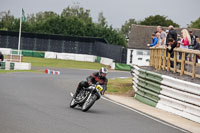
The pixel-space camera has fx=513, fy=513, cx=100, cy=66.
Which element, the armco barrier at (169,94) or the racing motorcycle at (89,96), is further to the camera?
the armco barrier at (169,94)

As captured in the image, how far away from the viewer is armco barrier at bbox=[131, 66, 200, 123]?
1451 cm

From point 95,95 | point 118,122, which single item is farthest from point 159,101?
point 118,122

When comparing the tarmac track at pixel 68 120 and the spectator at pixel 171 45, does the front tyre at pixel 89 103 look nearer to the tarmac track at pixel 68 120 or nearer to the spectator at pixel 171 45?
the tarmac track at pixel 68 120

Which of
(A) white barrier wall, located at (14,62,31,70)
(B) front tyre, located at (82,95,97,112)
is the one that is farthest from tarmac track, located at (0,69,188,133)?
(A) white barrier wall, located at (14,62,31,70)

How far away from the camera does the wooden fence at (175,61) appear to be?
1642 cm

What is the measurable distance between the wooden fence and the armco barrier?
2.09 feet

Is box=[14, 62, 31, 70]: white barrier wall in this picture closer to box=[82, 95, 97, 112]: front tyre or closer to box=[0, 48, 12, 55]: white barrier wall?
box=[0, 48, 12, 55]: white barrier wall

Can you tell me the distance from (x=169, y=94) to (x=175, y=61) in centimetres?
170

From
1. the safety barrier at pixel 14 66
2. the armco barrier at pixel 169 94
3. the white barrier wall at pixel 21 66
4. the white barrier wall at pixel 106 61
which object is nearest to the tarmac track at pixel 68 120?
the armco barrier at pixel 169 94

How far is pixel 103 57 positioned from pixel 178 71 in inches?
1841

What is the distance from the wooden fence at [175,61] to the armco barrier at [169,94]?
64 centimetres

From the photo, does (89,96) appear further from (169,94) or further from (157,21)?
(157,21)

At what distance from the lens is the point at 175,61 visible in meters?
17.7

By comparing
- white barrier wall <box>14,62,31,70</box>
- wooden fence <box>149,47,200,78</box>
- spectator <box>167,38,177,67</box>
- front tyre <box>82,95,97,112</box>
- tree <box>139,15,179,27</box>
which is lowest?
white barrier wall <box>14,62,31,70</box>
